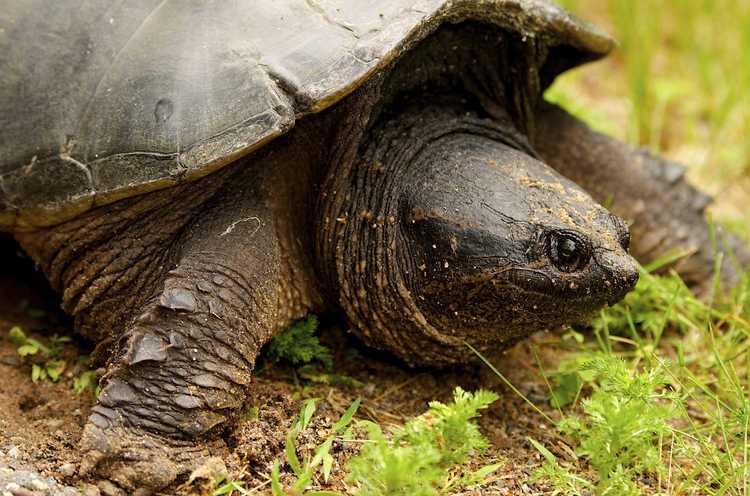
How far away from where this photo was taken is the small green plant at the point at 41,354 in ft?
8.71

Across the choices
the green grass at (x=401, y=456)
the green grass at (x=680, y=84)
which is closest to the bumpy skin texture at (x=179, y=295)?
the green grass at (x=401, y=456)

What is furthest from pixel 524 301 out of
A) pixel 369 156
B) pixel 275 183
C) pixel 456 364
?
pixel 275 183

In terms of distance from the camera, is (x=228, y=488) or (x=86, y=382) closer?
(x=228, y=488)

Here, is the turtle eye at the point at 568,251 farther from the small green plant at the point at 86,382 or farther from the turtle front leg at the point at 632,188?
the small green plant at the point at 86,382

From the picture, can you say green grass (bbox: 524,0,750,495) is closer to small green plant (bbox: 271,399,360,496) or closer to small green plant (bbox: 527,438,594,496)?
small green plant (bbox: 527,438,594,496)

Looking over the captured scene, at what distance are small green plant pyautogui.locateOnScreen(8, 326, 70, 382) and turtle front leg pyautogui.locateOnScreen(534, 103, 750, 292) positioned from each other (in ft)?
7.07

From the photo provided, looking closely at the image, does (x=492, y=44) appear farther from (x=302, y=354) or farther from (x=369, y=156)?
(x=302, y=354)

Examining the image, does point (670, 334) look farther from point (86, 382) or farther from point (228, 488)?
point (86, 382)

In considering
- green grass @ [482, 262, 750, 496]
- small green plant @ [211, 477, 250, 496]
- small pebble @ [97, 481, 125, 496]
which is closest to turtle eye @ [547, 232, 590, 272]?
green grass @ [482, 262, 750, 496]

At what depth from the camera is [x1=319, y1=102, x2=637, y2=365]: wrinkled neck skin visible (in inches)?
95.3

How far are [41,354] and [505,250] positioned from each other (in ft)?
5.44

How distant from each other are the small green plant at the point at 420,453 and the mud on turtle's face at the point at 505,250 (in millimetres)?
474

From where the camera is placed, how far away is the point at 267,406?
8.19 ft

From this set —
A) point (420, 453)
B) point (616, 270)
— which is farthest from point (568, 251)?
point (420, 453)
